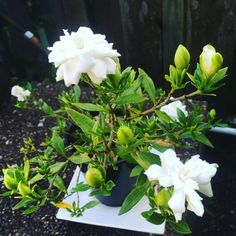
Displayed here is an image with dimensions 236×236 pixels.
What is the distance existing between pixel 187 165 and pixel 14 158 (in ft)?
3.04

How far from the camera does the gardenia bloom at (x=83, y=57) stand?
0.81 metres

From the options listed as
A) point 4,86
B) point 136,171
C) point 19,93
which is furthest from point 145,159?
point 4,86

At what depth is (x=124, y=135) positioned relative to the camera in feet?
2.88

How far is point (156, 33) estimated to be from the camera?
Result: 1.77 m

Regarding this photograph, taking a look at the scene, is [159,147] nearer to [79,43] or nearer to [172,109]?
[172,109]

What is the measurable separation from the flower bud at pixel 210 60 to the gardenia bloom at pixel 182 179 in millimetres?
198

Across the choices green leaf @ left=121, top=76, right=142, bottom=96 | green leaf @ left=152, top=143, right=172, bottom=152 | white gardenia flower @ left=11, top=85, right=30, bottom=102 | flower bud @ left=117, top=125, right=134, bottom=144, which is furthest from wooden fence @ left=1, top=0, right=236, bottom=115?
flower bud @ left=117, top=125, right=134, bottom=144

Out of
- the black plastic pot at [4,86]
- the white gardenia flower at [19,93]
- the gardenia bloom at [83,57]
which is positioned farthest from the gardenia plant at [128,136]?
the black plastic pot at [4,86]

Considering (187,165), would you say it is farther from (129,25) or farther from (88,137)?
(129,25)

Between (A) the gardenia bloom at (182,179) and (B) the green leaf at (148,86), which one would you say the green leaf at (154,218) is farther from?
(B) the green leaf at (148,86)

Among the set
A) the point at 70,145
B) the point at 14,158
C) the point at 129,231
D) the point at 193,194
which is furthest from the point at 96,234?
the point at 193,194

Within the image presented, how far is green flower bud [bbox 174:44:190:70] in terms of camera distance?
0.88 meters

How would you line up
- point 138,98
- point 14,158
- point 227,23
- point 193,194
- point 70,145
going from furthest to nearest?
point 227,23, point 14,158, point 70,145, point 138,98, point 193,194

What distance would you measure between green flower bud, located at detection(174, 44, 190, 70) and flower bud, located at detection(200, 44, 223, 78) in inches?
1.7
